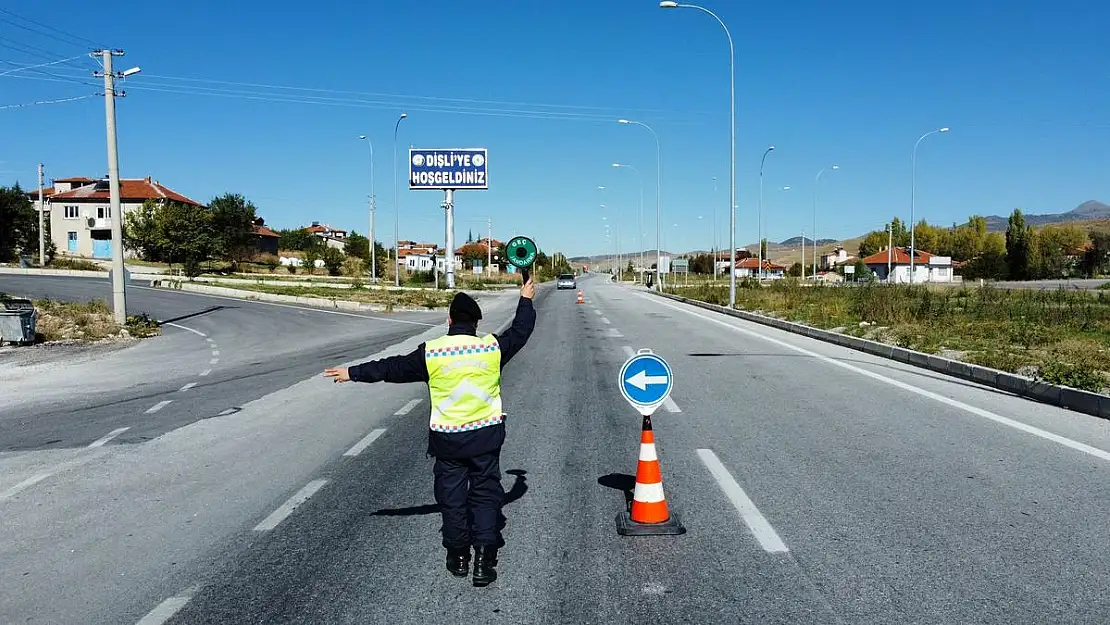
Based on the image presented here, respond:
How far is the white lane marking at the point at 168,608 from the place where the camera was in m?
3.89

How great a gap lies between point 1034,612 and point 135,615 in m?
4.32

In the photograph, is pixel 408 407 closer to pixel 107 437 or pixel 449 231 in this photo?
pixel 107 437

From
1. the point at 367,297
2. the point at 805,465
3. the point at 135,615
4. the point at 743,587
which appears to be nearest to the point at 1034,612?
the point at 743,587

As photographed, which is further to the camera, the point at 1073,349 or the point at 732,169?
the point at 732,169

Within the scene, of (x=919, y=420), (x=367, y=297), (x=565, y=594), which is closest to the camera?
(x=565, y=594)

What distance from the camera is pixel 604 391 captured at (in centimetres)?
1149

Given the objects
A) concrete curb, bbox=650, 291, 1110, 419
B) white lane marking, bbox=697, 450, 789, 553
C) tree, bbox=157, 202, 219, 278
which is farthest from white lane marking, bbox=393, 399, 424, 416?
tree, bbox=157, 202, 219, 278

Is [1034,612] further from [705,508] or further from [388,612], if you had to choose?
[388,612]

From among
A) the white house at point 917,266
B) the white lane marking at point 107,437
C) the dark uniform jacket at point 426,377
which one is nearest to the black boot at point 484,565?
the dark uniform jacket at point 426,377

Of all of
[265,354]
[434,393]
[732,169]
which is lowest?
[265,354]

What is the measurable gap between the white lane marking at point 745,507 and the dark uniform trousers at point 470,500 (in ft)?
5.38

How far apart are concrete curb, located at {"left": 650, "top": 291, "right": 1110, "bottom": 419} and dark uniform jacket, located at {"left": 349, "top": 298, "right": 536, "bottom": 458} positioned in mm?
8036

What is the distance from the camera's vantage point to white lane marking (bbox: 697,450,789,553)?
194 inches

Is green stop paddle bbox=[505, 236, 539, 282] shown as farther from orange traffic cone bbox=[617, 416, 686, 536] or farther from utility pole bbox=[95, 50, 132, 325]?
utility pole bbox=[95, 50, 132, 325]
